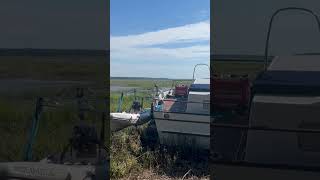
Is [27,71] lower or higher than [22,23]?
lower

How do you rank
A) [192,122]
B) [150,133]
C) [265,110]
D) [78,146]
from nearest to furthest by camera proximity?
[265,110]
[78,146]
[192,122]
[150,133]

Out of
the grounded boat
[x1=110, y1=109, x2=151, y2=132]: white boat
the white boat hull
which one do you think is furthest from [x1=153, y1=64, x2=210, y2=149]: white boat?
the grounded boat

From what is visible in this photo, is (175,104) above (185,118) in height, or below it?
above

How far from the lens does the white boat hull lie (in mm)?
4508

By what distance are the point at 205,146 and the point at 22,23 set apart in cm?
267

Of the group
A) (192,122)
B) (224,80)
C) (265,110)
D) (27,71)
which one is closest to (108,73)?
(27,71)

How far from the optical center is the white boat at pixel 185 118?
4.24 meters

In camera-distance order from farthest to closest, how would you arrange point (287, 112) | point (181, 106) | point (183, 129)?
point (183, 129)
point (181, 106)
point (287, 112)

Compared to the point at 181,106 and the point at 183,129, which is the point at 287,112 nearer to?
the point at 181,106

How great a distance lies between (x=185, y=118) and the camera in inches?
181

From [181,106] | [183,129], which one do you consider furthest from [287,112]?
[183,129]

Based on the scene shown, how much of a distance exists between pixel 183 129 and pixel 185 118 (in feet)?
0.64

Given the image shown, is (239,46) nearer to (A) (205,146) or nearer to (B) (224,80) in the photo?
(B) (224,80)

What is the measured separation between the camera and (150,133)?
16.7 feet
